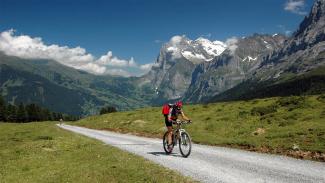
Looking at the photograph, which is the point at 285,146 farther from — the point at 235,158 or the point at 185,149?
the point at 185,149

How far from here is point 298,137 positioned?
88.7 feet

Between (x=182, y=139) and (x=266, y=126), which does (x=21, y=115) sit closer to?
(x=266, y=126)

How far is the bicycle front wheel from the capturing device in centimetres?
2297

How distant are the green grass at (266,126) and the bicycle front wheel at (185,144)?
6202mm

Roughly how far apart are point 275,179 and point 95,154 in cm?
1335

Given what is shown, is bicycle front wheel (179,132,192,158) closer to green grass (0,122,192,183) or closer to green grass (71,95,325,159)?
green grass (0,122,192,183)

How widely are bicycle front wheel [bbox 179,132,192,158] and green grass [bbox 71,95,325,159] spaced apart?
6.20 m

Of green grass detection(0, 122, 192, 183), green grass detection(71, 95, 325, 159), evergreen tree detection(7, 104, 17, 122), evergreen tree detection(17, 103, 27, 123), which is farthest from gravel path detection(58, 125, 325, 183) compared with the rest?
evergreen tree detection(17, 103, 27, 123)

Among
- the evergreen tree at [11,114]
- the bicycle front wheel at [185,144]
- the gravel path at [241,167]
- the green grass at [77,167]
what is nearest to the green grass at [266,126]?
the gravel path at [241,167]

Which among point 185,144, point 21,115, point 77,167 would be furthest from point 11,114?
point 77,167

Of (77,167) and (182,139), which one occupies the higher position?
(182,139)

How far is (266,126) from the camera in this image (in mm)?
34125

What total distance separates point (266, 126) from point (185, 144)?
13.6 meters

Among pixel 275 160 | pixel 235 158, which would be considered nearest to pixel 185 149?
pixel 235 158
